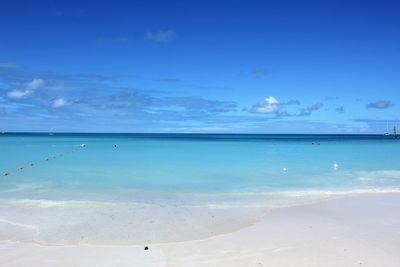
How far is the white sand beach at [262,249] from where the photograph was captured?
5797 mm

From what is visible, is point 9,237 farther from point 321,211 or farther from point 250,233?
point 321,211

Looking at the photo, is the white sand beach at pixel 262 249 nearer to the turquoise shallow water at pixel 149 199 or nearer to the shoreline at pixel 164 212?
the shoreline at pixel 164 212

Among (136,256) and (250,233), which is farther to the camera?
(250,233)

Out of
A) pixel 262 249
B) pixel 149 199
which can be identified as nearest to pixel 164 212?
pixel 149 199

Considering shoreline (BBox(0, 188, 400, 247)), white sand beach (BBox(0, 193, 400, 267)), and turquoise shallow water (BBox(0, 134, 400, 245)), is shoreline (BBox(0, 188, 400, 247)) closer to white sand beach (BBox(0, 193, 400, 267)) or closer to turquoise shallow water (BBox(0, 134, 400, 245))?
turquoise shallow water (BBox(0, 134, 400, 245))

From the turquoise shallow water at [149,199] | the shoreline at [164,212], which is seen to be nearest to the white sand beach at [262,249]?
the shoreline at [164,212]

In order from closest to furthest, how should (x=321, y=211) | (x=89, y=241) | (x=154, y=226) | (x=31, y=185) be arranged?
(x=89, y=241) < (x=154, y=226) < (x=321, y=211) < (x=31, y=185)

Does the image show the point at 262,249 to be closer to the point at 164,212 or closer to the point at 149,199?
the point at 164,212

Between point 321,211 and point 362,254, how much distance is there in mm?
3371

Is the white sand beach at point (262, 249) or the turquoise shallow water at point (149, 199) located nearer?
the white sand beach at point (262, 249)

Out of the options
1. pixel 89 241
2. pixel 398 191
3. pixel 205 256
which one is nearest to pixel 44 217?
pixel 89 241

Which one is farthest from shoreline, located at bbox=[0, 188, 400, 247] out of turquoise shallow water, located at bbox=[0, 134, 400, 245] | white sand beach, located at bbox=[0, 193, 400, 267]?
white sand beach, located at bbox=[0, 193, 400, 267]

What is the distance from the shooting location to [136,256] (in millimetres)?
6090

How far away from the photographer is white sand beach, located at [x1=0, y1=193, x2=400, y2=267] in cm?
580
